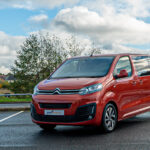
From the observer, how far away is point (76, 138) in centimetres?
661

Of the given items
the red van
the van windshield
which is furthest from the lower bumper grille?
the van windshield

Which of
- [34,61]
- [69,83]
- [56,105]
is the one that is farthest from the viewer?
[34,61]

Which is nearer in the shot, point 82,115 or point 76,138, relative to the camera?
point 76,138

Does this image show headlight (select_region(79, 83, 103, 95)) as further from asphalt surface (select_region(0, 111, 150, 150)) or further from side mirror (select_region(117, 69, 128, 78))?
asphalt surface (select_region(0, 111, 150, 150))

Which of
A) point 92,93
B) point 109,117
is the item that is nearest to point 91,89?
point 92,93

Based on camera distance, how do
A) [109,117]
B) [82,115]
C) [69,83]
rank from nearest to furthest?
[82,115] < [69,83] < [109,117]

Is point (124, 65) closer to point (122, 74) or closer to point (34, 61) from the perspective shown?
point (122, 74)

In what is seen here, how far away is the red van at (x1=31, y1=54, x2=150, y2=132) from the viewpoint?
22.1 feet

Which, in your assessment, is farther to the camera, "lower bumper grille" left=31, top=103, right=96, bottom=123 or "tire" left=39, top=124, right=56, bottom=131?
"tire" left=39, top=124, right=56, bottom=131

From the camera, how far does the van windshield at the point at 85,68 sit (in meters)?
7.46

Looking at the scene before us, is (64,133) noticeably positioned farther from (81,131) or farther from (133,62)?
(133,62)

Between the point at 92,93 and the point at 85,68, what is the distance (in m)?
1.19

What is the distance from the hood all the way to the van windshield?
29cm

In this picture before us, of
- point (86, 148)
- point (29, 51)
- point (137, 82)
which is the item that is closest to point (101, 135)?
point (86, 148)
